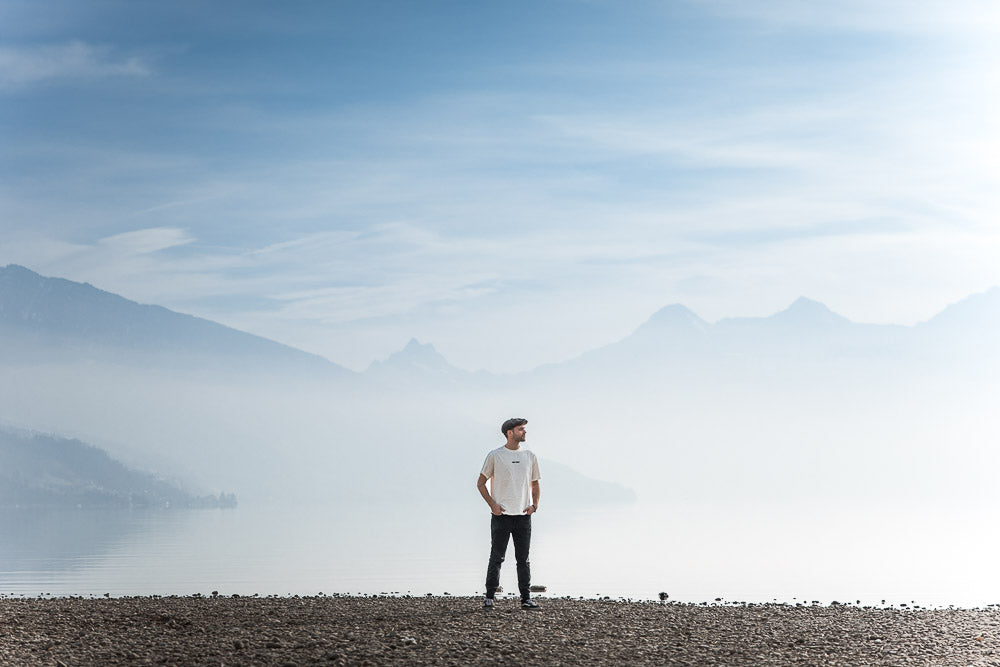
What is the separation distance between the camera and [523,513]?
647 inches

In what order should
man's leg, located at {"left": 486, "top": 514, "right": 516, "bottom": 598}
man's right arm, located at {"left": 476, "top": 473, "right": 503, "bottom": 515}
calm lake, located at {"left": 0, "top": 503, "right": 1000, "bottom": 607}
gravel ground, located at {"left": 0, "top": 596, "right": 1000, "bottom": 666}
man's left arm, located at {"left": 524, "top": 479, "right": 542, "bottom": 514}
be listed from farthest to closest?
1. calm lake, located at {"left": 0, "top": 503, "right": 1000, "bottom": 607}
2. man's left arm, located at {"left": 524, "top": 479, "right": 542, "bottom": 514}
3. man's leg, located at {"left": 486, "top": 514, "right": 516, "bottom": 598}
4. man's right arm, located at {"left": 476, "top": 473, "right": 503, "bottom": 515}
5. gravel ground, located at {"left": 0, "top": 596, "right": 1000, "bottom": 666}

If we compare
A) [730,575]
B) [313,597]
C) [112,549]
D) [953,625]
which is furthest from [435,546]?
[953,625]

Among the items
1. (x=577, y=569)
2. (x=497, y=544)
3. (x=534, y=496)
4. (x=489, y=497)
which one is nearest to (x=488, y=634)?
(x=497, y=544)

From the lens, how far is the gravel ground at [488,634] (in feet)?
42.2

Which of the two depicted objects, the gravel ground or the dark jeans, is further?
the dark jeans

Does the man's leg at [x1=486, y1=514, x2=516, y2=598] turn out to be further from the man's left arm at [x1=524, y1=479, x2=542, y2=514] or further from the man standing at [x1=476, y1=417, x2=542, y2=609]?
the man's left arm at [x1=524, y1=479, x2=542, y2=514]

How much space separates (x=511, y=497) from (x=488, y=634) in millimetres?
2908

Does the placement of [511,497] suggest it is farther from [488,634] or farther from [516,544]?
[488,634]

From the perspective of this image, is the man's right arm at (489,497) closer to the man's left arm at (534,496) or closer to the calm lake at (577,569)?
the man's left arm at (534,496)

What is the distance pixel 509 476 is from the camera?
16250 millimetres

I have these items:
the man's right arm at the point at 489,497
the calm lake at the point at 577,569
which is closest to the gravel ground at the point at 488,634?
the man's right arm at the point at 489,497

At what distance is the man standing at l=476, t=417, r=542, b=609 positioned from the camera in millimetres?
16250

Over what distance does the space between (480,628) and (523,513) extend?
104 inches

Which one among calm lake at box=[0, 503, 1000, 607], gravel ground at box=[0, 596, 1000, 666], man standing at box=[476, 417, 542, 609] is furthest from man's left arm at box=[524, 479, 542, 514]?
calm lake at box=[0, 503, 1000, 607]
